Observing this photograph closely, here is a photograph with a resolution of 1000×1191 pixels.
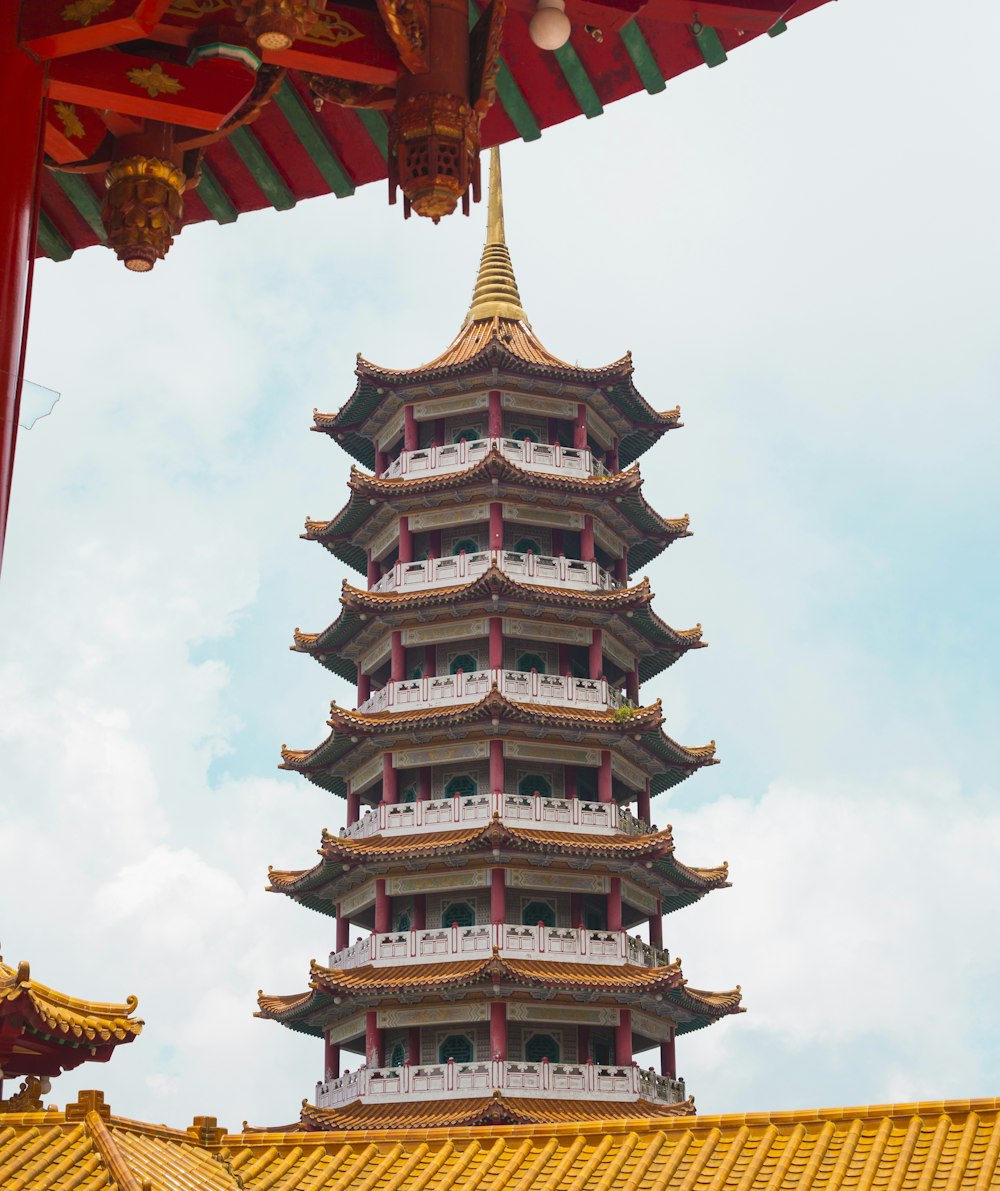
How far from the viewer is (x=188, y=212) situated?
22.1 feet

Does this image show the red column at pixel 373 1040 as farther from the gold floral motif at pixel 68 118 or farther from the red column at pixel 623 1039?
the gold floral motif at pixel 68 118

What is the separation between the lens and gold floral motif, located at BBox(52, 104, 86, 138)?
214 inches

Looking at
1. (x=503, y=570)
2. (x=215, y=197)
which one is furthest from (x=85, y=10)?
(x=503, y=570)

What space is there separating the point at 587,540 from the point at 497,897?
9618mm

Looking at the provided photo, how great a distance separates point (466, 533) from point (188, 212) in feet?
115

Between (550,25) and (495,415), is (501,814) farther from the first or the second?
(550,25)

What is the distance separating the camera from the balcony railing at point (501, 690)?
127 ft

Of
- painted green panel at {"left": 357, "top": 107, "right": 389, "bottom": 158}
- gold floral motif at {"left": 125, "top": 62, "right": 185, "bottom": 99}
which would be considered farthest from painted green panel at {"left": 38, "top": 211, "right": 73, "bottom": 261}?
gold floral motif at {"left": 125, "top": 62, "right": 185, "bottom": 99}

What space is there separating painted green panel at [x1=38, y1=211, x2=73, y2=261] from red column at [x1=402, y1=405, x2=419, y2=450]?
3554cm

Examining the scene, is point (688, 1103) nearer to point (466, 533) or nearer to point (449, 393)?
point (466, 533)

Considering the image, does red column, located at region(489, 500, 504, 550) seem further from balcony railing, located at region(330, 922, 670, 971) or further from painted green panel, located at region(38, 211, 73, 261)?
painted green panel, located at region(38, 211, 73, 261)

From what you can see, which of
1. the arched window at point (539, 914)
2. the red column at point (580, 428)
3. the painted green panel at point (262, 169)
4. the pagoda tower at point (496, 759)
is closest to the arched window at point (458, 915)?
the pagoda tower at point (496, 759)

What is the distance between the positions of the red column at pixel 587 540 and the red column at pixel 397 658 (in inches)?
194

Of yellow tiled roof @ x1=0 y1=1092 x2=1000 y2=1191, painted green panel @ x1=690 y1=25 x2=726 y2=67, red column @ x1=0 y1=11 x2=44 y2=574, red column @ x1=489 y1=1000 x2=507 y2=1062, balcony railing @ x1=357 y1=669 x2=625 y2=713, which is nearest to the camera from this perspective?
red column @ x1=0 y1=11 x2=44 y2=574
